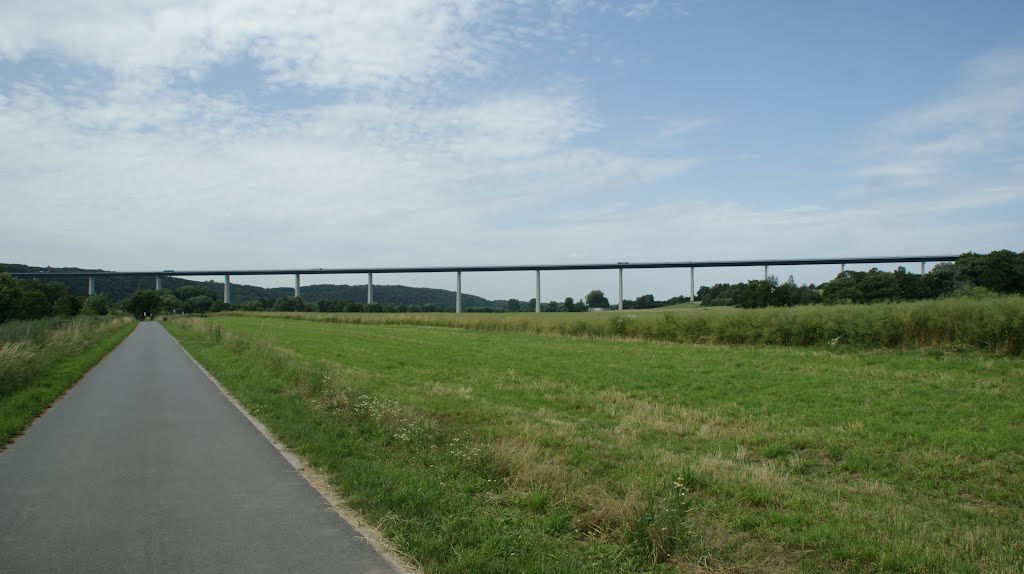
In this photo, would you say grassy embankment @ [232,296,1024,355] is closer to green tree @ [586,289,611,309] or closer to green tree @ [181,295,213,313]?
green tree @ [586,289,611,309]

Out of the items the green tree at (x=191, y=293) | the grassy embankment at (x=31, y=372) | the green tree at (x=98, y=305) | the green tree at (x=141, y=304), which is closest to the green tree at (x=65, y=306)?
the green tree at (x=98, y=305)

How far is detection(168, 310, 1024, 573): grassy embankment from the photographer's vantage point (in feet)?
18.6

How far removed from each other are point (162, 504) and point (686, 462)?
6402 mm

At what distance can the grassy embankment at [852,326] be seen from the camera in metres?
18.1

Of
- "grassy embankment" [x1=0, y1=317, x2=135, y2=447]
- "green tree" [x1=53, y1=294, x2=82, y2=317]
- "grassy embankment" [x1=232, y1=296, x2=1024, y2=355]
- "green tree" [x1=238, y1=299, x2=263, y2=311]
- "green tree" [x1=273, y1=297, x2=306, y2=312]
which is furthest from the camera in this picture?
"green tree" [x1=238, y1=299, x2=263, y2=311]

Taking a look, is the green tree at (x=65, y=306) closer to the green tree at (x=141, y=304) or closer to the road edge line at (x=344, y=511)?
the green tree at (x=141, y=304)

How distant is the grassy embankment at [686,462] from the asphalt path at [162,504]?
627mm

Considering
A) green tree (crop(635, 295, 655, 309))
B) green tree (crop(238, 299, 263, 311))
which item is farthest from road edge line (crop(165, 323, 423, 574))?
green tree (crop(238, 299, 263, 311))

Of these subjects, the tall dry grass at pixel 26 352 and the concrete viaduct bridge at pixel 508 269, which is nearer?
the tall dry grass at pixel 26 352

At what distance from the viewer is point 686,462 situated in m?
8.98

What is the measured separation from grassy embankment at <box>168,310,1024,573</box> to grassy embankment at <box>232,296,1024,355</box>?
42.4 inches

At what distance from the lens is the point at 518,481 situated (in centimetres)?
761

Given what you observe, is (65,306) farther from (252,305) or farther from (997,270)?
(997,270)

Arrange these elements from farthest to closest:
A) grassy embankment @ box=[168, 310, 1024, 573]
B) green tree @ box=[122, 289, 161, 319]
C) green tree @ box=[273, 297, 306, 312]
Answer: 1. green tree @ box=[273, 297, 306, 312]
2. green tree @ box=[122, 289, 161, 319]
3. grassy embankment @ box=[168, 310, 1024, 573]
